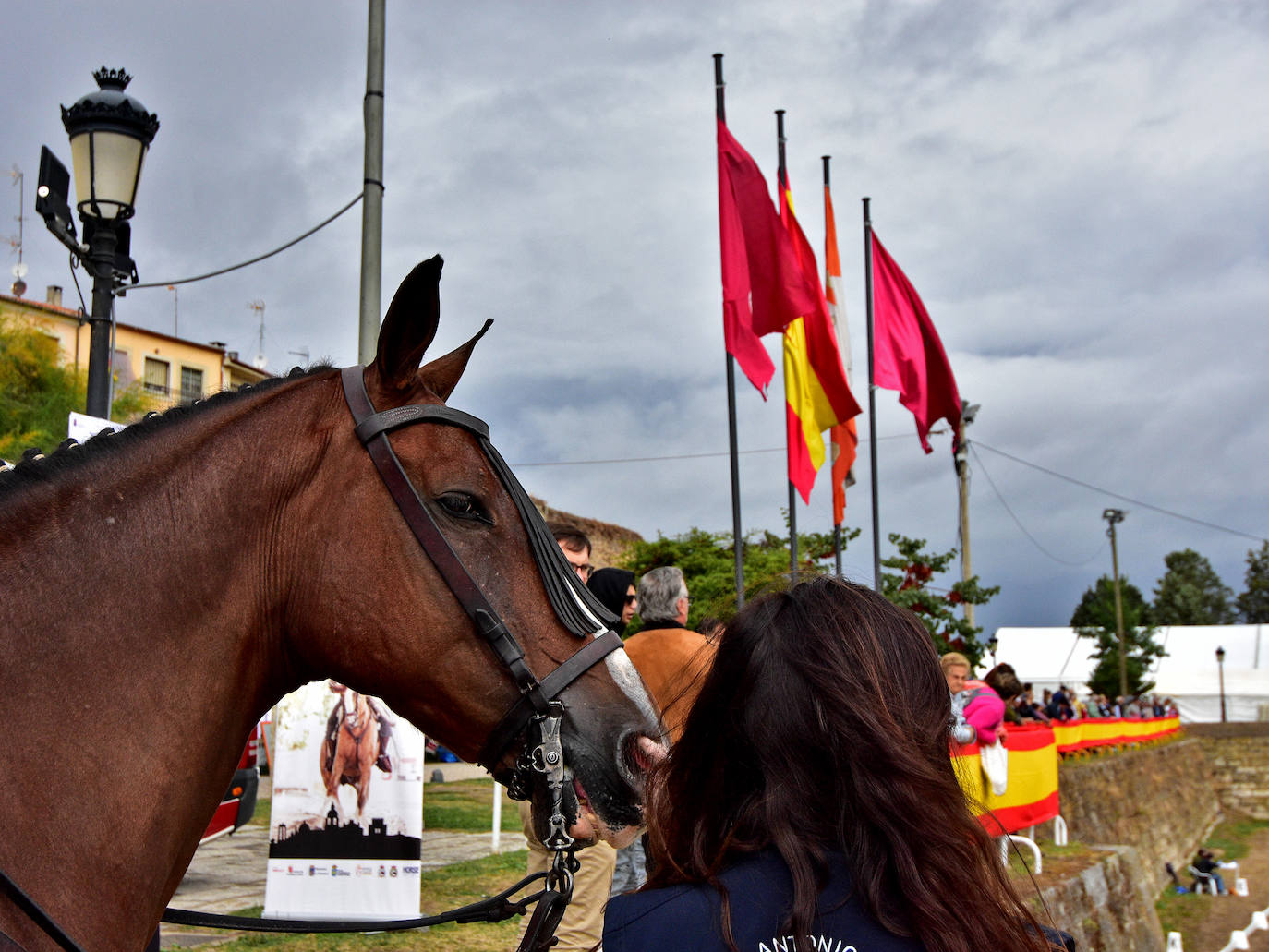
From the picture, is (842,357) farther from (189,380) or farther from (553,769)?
(189,380)

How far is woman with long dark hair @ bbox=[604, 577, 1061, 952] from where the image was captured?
128 centimetres

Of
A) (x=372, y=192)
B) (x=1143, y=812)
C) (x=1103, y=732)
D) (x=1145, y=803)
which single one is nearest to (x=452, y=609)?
(x=372, y=192)

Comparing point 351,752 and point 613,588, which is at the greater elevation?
point 613,588

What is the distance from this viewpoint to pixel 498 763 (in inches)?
74.6

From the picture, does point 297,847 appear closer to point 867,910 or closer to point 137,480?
point 137,480

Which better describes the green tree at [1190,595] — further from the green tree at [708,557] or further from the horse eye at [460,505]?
the horse eye at [460,505]

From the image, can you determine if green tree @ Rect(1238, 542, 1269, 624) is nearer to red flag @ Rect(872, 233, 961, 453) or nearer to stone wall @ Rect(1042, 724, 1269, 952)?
stone wall @ Rect(1042, 724, 1269, 952)

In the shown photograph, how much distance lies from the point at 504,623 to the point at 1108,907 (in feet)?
25.1

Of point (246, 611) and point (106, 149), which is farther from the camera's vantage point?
point (106, 149)

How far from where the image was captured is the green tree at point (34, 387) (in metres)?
25.8

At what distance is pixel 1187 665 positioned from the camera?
172 ft

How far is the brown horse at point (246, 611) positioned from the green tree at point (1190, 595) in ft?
356

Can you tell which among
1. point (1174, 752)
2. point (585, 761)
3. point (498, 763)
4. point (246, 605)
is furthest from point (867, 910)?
point (1174, 752)

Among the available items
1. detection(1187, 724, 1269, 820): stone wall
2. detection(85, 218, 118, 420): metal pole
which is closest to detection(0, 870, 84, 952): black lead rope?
detection(85, 218, 118, 420): metal pole
